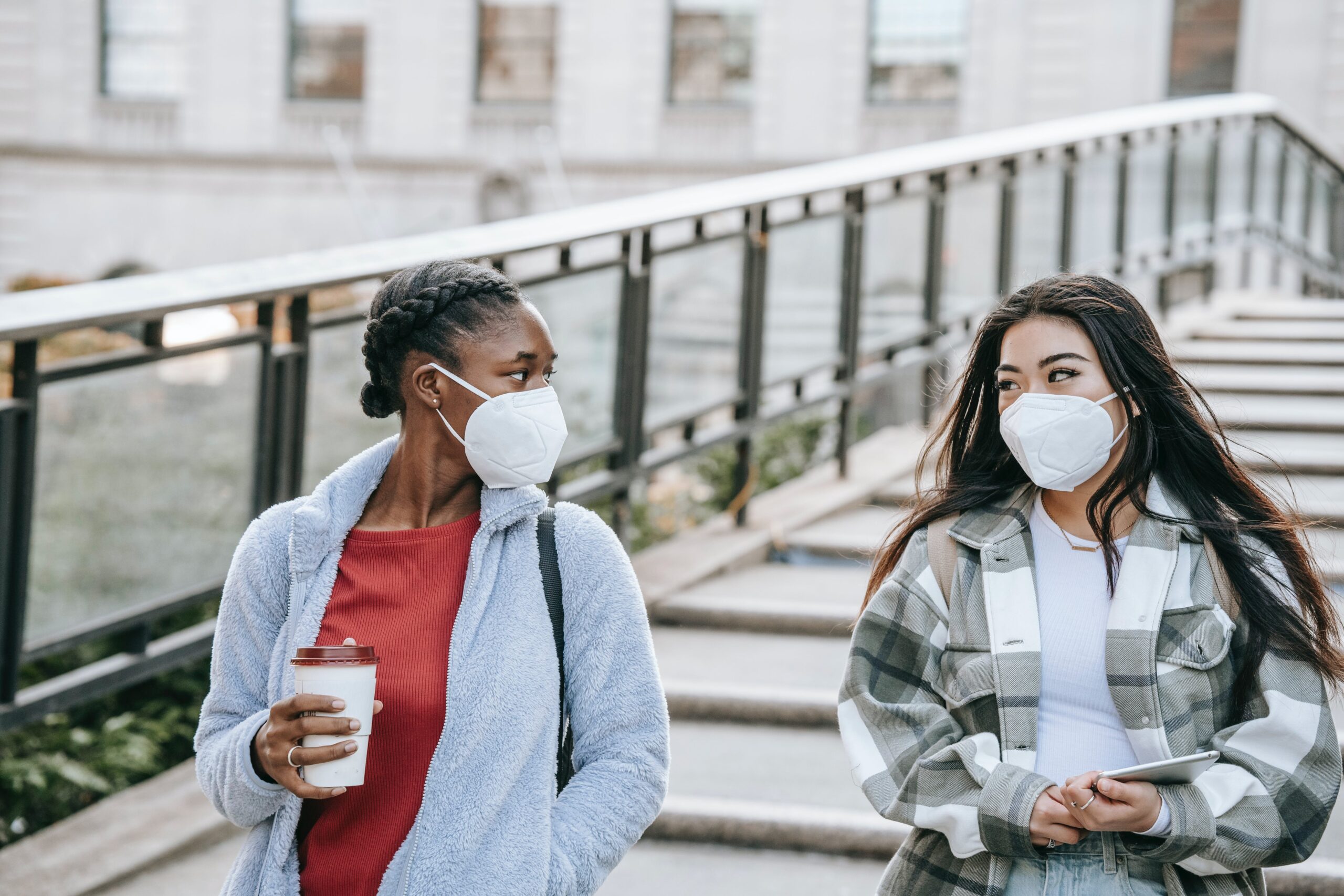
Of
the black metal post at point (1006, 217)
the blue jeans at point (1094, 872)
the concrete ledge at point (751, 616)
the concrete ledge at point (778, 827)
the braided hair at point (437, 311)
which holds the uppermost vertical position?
the black metal post at point (1006, 217)

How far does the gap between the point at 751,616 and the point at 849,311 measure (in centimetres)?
193

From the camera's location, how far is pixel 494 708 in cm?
194

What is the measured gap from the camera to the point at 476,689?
6.37 feet

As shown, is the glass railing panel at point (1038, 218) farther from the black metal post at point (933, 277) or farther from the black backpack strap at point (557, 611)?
the black backpack strap at point (557, 611)

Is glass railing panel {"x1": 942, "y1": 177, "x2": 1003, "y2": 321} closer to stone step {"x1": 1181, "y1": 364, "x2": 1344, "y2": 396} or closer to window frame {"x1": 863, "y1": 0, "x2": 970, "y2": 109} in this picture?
stone step {"x1": 1181, "y1": 364, "x2": 1344, "y2": 396}

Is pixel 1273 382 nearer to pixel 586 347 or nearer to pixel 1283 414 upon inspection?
pixel 1283 414

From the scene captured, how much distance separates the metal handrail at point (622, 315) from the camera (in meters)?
3.51

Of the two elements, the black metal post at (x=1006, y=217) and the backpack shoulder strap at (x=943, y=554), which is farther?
the black metal post at (x=1006, y=217)

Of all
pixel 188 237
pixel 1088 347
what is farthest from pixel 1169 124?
pixel 188 237

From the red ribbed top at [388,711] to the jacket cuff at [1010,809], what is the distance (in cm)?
82

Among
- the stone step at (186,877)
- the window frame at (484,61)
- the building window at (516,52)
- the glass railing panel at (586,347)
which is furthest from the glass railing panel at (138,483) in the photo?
the building window at (516,52)

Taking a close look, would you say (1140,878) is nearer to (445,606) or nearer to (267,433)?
(445,606)

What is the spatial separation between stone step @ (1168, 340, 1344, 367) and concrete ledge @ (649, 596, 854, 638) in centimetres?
358

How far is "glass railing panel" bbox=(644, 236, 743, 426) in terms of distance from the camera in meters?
5.56
